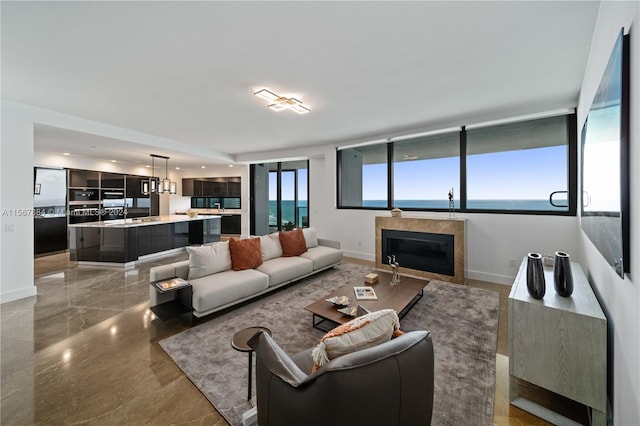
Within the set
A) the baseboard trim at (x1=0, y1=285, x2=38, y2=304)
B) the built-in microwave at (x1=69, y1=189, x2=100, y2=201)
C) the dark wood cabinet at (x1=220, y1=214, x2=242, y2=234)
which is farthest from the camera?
the dark wood cabinet at (x1=220, y1=214, x2=242, y2=234)

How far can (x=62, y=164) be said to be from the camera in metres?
6.68

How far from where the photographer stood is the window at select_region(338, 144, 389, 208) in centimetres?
564

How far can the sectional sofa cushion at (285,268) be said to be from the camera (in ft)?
11.6

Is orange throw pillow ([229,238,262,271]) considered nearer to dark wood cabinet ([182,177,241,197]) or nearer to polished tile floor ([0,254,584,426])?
polished tile floor ([0,254,584,426])

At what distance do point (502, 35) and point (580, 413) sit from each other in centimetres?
287

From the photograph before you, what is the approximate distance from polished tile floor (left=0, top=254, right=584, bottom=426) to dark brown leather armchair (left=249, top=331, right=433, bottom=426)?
0.82 m

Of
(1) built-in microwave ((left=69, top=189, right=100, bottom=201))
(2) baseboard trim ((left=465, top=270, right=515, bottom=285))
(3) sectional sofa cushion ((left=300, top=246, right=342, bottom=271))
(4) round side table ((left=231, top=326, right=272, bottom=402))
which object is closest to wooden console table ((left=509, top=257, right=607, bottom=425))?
(4) round side table ((left=231, top=326, right=272, bottom=402))

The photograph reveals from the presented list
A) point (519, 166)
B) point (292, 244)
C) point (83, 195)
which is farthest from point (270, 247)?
point (83, 195)

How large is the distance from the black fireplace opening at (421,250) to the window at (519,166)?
86 cm

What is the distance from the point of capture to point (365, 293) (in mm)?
2887

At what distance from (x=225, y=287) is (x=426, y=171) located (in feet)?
13.9

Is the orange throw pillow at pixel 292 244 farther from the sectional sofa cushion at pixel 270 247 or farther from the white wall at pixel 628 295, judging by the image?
the white wall at pixel 628 295

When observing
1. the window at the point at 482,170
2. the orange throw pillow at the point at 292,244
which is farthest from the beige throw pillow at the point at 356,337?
the window at the point at 482,170

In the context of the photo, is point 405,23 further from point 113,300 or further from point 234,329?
point 113,300
